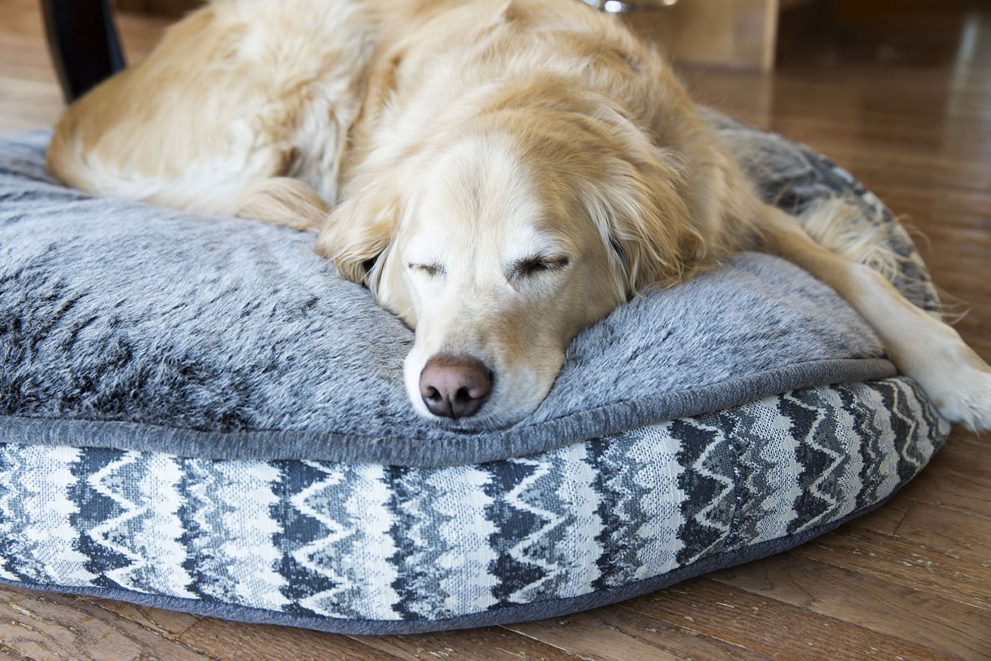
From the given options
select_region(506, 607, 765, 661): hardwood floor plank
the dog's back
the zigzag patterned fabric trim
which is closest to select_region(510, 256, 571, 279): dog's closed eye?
the zigzag patterned fabric trim

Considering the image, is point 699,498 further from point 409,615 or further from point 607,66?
point 607,66

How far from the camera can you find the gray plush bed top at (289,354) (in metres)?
1.34

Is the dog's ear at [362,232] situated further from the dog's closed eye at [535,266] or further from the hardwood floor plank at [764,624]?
the hardwood floor plank at [764,624]

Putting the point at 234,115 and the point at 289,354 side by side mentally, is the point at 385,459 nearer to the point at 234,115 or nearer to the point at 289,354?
the point at 289,354

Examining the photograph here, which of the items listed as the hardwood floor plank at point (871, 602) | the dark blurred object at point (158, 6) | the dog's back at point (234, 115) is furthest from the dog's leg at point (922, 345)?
the dark blurred object at point (158, 6)

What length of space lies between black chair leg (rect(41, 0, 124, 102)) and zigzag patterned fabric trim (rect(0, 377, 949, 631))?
2.35 m

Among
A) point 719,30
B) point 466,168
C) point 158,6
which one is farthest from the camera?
point 158,6

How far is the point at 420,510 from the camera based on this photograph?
1288mm

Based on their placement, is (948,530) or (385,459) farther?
(948,530)

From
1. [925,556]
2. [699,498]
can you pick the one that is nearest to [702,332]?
[699,498]

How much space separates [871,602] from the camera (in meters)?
1.38

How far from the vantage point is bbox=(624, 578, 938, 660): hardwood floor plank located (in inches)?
50.7

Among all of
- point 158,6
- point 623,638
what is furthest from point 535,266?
point 158,6

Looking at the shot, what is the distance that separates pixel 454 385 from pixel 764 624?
55 centimetres
